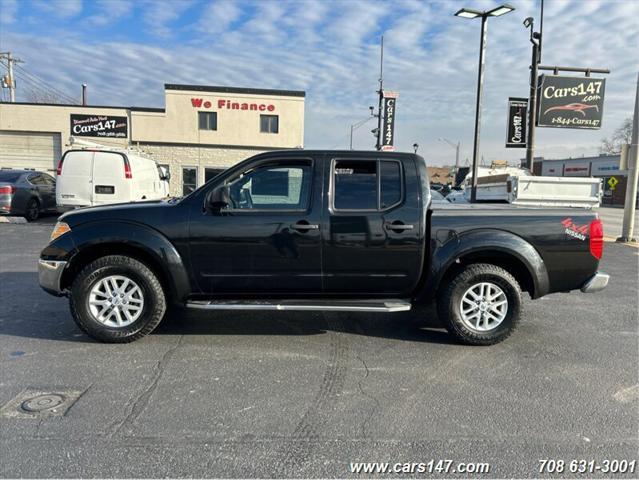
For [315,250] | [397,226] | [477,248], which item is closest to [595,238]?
[477,248]

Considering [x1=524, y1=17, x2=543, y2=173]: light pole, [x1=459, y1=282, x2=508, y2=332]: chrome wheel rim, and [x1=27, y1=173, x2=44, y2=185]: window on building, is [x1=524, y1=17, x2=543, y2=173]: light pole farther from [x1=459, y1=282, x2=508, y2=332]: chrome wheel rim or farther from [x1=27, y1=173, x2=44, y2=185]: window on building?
[x1=27, y1=173, x2=44, y2=185]: window on building

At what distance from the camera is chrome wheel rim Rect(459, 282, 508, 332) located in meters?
4.46

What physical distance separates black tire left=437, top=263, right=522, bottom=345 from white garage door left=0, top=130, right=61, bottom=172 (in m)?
27.5

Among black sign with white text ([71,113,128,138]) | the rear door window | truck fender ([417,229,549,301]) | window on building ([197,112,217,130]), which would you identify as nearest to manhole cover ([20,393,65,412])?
truck fender ([417,229,549,301])

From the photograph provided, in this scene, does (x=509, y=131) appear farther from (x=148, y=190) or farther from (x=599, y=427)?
(x=599, y=427)

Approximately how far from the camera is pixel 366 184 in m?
4.51

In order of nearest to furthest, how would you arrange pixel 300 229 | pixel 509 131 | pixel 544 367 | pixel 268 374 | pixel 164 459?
pixel 164 459
pixel 268 374
pixel 544 367
pixel 300 229
pixel 509 131

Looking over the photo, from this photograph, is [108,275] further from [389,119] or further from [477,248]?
A: [389,119]

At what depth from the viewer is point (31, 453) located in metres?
2.65

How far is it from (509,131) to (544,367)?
1328cm

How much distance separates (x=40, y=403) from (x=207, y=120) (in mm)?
25368

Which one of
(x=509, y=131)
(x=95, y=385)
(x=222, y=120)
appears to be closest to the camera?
(x=95, y=385)

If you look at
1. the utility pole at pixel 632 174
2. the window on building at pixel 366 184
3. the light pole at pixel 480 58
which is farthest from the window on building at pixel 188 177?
the window on building at pixel 366 184

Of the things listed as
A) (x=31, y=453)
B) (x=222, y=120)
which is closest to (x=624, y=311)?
(x=31, y=453)
